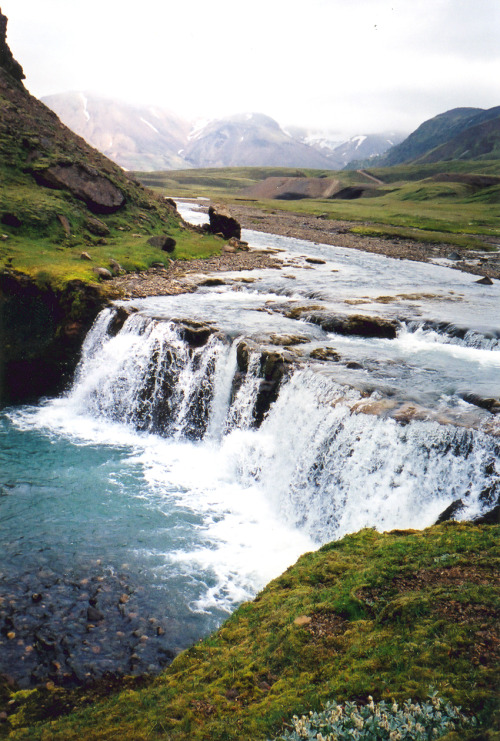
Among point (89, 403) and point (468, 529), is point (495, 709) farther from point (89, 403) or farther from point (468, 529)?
point (89, 403)

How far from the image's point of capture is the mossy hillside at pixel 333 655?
6.80 m

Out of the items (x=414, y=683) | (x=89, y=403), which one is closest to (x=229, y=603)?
(x=414, y=683)

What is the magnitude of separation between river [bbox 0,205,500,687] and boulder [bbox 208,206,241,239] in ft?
89.4

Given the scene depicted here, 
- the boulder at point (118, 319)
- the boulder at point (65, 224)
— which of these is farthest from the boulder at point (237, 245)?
the boulder at point (118, 319)

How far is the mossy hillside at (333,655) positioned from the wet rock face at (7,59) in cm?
6133

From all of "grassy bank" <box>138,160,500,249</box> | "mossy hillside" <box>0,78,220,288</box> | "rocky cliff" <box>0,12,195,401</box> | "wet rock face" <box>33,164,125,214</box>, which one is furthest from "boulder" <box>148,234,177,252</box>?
"grassy bank" <box>138,160,500,249</box>

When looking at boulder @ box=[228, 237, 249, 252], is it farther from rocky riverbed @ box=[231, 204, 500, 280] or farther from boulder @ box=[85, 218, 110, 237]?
rocky riverbed @ box=[231, 204, 500, 280]

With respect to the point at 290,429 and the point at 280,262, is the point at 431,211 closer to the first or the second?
the point at 280,262

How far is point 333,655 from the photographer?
8.09m

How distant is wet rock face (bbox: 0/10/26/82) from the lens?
165 feet

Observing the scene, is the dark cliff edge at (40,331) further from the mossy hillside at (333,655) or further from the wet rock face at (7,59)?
the wet rock face at (7,59)

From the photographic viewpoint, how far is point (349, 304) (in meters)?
34.2

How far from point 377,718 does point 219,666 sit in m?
4.00

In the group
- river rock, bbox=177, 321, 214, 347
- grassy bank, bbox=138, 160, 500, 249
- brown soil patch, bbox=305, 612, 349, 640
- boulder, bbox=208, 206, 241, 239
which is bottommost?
brown soil patch, bbox=305, 612, 349, 640
